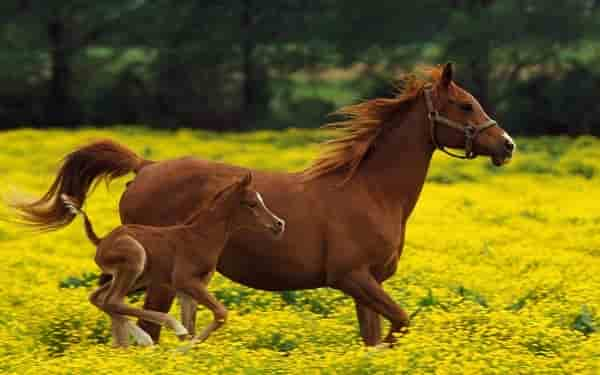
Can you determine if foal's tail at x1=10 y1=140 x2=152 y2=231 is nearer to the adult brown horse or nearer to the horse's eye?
the adult brown horse

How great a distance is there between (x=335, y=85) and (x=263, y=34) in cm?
845

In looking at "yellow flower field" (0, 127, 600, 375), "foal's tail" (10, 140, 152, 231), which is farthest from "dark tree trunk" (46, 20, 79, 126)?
"foal's tail" (10, 140, 152, 231)

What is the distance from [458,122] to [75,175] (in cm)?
326

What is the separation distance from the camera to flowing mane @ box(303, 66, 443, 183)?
34.8 ft

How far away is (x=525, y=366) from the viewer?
9.63 metres

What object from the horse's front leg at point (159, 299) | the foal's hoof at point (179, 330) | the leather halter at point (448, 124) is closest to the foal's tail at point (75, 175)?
the horse's front leg at point (159, 299)

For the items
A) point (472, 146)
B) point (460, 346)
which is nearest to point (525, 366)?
point (460, 346)

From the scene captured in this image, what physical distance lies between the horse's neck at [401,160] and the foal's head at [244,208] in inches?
49.1

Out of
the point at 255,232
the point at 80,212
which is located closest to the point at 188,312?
the point at 255,232

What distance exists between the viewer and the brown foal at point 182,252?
31.0ft

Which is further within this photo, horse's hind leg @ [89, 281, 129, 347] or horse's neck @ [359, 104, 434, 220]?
horse's neck @ [359, 104, 434, 220]

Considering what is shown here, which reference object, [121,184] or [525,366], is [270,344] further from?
[121,184]

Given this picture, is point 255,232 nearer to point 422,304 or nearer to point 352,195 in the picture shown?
point 352,195

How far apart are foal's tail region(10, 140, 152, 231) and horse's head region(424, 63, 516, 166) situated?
2.51 m
